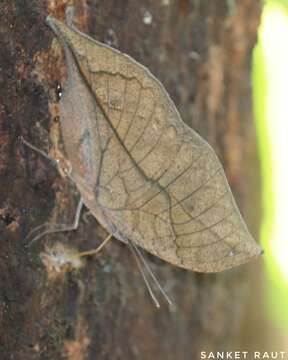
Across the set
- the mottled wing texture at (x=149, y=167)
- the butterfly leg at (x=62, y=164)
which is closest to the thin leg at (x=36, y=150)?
the butterfly leg at (x=62, y=164)

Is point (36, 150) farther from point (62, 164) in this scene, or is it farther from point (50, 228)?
point (50, 228)

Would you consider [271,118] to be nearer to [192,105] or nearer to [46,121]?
[192,105]

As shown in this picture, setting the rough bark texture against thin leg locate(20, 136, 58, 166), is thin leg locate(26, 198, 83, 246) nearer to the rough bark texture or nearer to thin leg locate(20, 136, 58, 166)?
the rough bark texture

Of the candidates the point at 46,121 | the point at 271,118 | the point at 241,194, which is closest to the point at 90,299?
the point at 46,121

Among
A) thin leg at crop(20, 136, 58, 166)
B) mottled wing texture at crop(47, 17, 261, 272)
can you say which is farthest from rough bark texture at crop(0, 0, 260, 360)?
mottled wing texture at crop(47, 17, 261, 272)

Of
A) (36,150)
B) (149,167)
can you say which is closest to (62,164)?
(36,150)

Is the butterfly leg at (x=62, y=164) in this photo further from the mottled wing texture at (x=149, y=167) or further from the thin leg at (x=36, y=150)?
the mottled wing texture at (x=149, y=167)

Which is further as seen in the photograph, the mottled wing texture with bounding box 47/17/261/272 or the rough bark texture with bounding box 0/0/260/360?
the rough bark texture with bounding box 0/0/260/360
